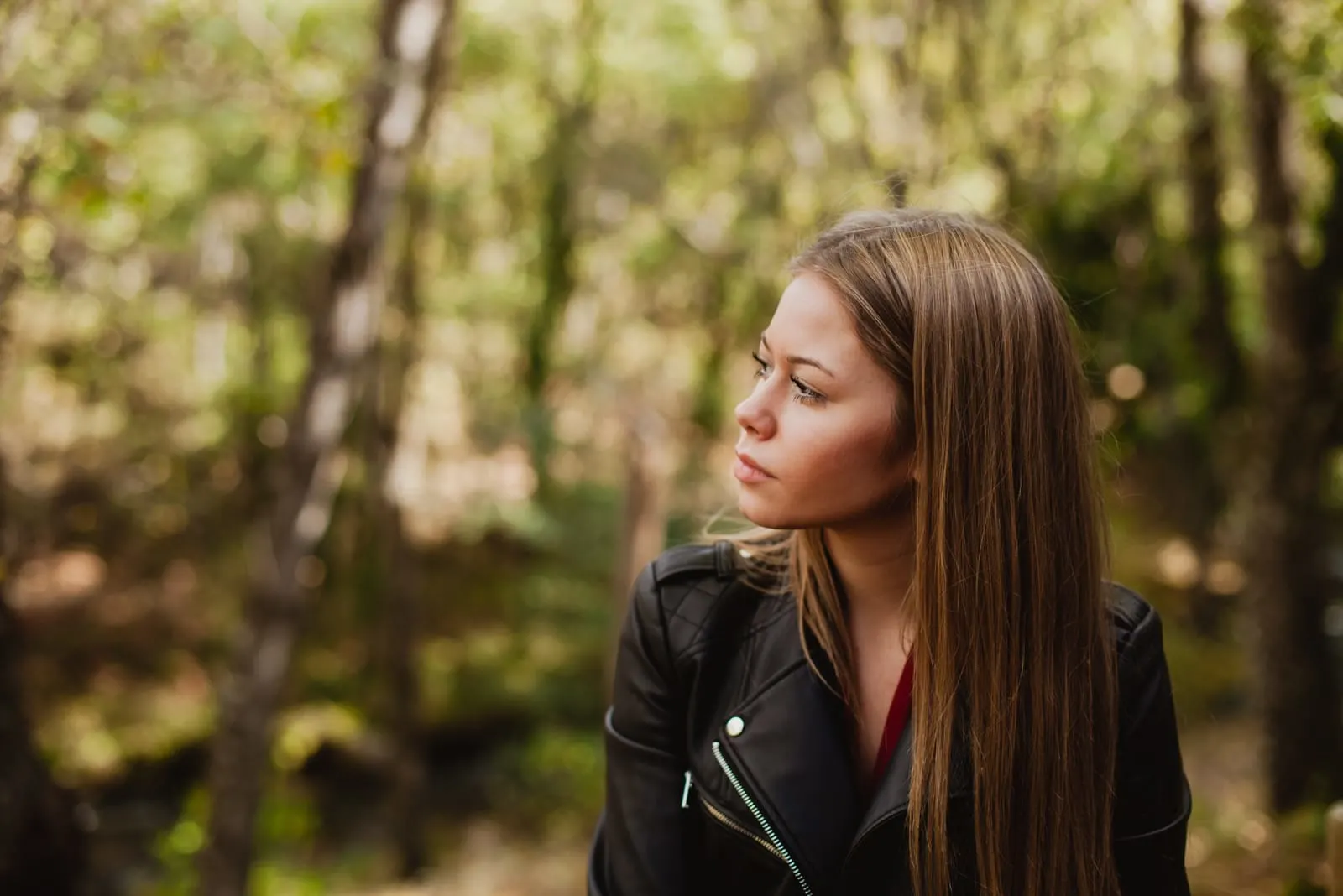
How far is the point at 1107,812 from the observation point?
172cm

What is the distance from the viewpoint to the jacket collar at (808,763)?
5.65 feet

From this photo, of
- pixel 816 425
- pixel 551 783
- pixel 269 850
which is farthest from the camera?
pixel 551 783

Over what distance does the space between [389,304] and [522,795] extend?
538cm

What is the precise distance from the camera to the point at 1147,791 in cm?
176

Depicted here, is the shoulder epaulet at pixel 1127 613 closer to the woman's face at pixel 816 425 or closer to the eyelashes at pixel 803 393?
the woman's face at pixel 816 425

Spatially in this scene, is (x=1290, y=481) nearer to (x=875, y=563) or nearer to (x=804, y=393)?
(x=875, y=563)

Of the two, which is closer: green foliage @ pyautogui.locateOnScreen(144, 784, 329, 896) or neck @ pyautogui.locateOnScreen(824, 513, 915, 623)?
neck @ pyautogui.locateOnScreen(824, 513, 915, 623)

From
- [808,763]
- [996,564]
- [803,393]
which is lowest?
[808,763]

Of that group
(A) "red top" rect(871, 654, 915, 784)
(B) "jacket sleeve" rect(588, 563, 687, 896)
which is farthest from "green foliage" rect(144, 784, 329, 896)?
(A) "red top" rect(871, 654, 915, 784)

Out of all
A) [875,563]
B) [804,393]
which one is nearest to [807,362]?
[804,393]

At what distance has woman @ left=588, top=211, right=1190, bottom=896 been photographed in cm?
170

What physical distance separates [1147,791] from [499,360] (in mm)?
12787

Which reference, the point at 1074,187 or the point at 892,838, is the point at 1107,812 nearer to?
the point at 892,838

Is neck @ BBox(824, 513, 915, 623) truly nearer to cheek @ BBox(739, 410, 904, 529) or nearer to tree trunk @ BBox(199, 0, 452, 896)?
cheek @ BBox(739, 410, 904, 529)
